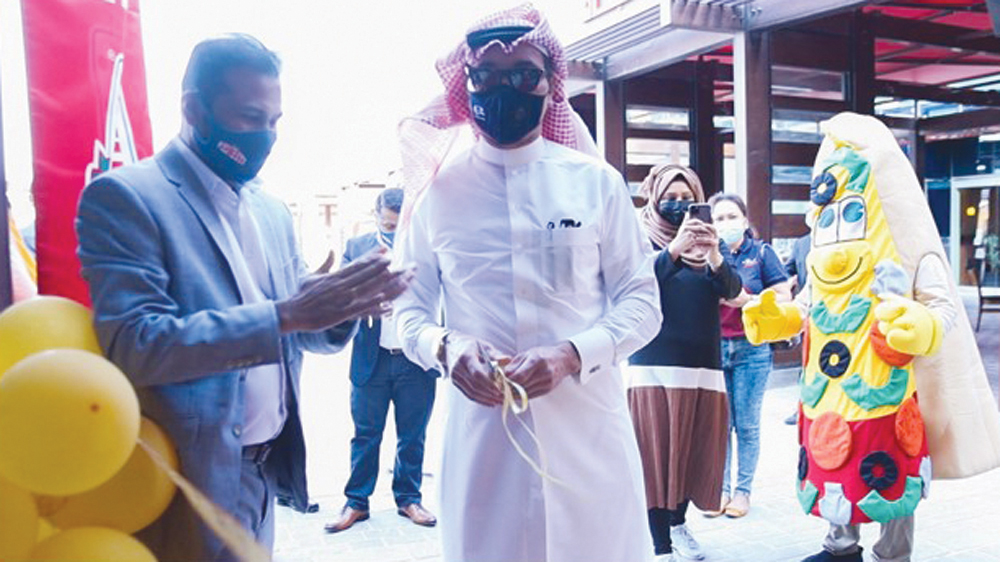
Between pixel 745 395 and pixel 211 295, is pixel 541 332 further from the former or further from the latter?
pixel 745 395

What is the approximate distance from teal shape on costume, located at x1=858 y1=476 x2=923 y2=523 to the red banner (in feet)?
8.42

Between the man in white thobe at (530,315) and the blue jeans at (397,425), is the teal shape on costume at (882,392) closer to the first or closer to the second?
the man in white thobe at (530,315)

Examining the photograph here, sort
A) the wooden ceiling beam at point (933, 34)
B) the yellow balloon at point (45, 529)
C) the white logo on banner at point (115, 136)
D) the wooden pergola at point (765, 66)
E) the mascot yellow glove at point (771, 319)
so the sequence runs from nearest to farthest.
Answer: the yellow balloon at point (45, 529) → the white logo on banner at point (115, 136) → the mascot yellow glove at point (771, 319) → the wooden pergola at point (765, 66) → the wooden ceiling beam at point (933, 34)

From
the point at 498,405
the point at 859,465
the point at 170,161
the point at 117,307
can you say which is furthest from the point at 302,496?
the point at 859,465

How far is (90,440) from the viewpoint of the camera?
1.12 meters

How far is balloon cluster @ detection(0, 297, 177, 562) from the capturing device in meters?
1.12

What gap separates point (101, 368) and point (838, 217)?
2.67 metres

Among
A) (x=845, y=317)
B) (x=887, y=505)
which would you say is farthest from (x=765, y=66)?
(x=887, y=505)

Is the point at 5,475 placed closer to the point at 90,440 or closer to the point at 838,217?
the point at 90,440

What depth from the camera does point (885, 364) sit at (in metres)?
2.81

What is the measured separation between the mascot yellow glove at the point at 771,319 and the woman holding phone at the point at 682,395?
131mm

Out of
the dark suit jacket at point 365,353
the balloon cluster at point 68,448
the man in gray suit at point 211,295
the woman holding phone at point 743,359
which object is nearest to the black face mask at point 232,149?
the man in gray suit at point 211,295

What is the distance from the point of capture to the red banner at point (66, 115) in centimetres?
155

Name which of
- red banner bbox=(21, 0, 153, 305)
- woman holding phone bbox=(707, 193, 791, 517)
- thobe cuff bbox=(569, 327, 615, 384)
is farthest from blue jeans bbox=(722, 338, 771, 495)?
red banner bbox=(21, 0, 153, 305)
